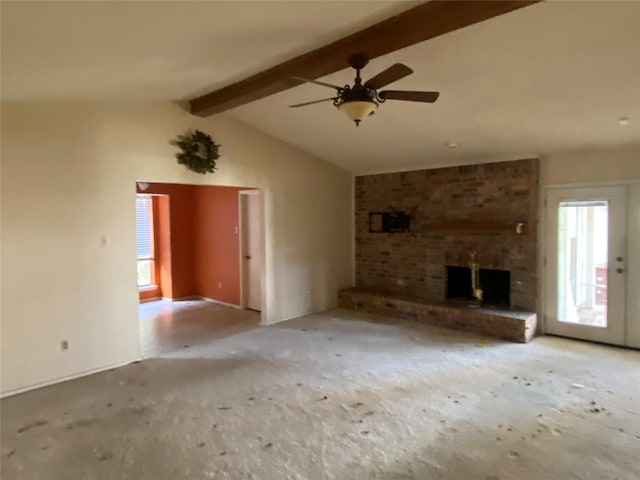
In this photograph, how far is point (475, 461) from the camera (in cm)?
264

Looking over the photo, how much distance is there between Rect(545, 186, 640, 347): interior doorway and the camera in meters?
4.79

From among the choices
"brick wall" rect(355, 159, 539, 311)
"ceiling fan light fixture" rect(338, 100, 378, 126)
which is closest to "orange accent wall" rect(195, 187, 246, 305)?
"brick wall" rect(355, 159, 539, 311)

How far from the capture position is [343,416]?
3248mm

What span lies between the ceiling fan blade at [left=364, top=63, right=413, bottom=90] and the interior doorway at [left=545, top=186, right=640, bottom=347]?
347 cm

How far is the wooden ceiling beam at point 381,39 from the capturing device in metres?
2.51

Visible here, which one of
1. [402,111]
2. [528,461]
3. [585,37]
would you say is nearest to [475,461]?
[528,461]

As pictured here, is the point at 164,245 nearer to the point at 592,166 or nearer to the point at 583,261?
the point at 583,261

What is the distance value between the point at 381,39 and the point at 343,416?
283cm

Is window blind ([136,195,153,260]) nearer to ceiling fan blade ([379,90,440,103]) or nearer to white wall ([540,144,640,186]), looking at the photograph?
ceiling fan blade ([379,90,440,103])

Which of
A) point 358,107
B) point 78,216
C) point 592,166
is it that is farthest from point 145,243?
point 592,166

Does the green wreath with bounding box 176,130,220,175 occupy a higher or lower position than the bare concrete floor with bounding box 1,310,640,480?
higher

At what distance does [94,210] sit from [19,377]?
167 cm

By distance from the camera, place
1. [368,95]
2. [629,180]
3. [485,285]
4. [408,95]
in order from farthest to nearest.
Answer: [485,285] < [629,180] < [408,95] < [368,95]

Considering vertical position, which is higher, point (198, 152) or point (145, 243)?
point (198, 152)
